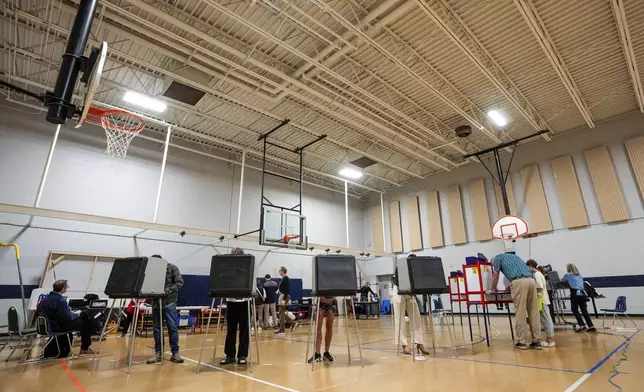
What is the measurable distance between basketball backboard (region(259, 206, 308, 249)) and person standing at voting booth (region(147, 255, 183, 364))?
5.13 meters

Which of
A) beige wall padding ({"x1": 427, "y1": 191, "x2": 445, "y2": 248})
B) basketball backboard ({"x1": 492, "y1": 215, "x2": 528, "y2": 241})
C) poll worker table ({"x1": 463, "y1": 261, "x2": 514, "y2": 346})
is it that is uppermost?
beige wall padding ({"x1": 427, "y1": 191, "x2": 445, "y2": 248})

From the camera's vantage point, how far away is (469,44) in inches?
300

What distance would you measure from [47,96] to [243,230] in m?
9.76

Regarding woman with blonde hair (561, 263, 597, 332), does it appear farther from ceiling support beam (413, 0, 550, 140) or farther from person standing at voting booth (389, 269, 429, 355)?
ceiling support beam (413, 0, 550, 140)

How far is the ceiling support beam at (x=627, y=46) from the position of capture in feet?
20.9

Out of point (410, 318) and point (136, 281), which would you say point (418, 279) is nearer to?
point (410, 318)

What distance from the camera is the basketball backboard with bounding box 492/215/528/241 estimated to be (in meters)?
9.85

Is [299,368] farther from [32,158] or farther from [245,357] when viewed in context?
[32,158]

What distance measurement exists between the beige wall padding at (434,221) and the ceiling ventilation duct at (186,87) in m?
10.4

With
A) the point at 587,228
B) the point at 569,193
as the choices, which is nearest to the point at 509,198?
the point at 569,193

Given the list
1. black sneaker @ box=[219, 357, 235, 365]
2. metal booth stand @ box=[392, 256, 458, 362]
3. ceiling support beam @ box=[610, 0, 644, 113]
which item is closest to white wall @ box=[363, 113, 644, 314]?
ceiling support beam @ box=[610, 0, 644, 113]

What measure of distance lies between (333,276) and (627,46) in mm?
8437

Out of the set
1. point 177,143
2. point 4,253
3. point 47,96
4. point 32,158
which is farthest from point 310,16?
point 4,253

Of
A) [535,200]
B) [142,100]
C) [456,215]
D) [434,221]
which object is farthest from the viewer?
[434,221]
